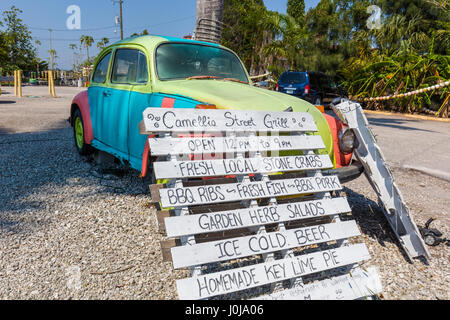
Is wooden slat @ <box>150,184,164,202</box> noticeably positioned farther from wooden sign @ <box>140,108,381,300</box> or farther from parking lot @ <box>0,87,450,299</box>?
parking lot @ <box>0,87,450,299</box>

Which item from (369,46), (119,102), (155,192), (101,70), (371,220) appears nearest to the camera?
(155,192)

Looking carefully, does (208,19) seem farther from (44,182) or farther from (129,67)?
(44,182)

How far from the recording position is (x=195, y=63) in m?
4.14

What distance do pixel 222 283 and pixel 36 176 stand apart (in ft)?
13.0

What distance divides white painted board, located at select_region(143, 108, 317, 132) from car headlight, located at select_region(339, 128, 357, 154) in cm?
55

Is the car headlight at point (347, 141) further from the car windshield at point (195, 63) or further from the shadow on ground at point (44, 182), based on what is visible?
the shadow on ground at point (44, 182)

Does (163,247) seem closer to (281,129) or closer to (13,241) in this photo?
(281,129)

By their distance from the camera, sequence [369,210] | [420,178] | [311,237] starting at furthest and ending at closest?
[420,178]
[369,210]
[311,237]

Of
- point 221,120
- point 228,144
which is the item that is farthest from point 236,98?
point 228,144

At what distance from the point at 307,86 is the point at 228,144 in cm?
1343

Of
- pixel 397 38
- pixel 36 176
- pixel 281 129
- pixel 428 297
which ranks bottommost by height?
pixel 428 297

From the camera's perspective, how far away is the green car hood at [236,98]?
10.3 ft

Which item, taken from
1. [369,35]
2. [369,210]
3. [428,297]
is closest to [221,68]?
[369,210]

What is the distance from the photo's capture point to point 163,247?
7.32ft
